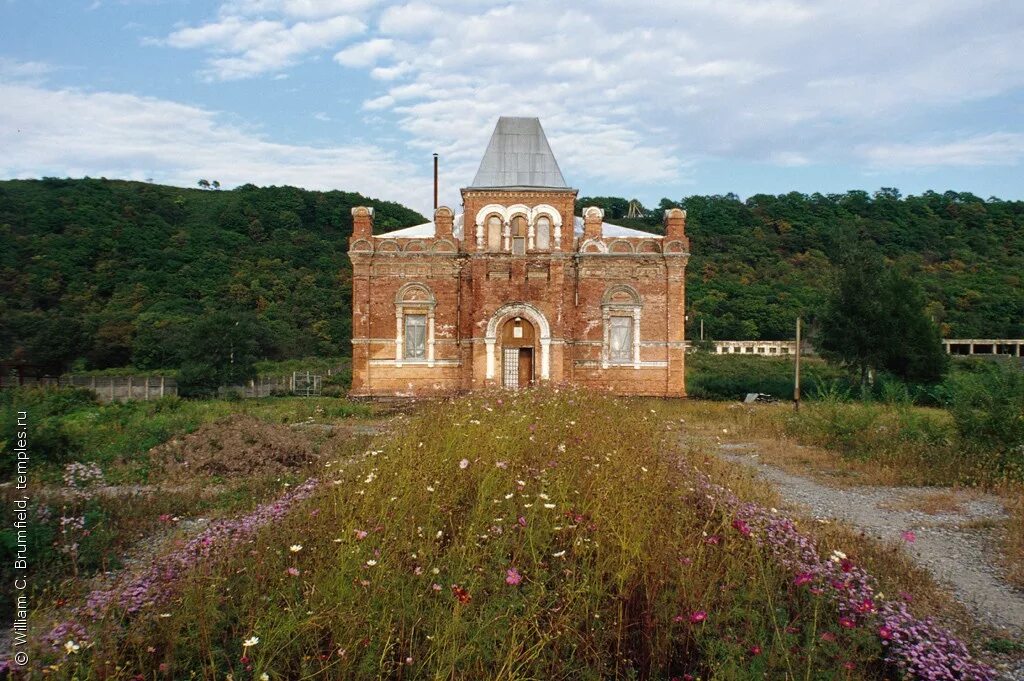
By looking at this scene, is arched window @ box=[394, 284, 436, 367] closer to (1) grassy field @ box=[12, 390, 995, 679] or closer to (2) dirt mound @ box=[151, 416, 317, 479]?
(2) dirt mound @ box=[151, 416, 317, 479]

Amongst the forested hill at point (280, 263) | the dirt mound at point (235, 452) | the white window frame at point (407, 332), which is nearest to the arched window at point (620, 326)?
the white window frame at point (407, 332)

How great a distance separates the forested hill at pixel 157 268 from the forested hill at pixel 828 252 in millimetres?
27586

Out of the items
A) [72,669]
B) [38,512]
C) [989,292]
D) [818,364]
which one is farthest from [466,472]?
[989,292]

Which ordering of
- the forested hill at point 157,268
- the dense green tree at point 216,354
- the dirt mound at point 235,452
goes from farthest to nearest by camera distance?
the forested hill at point 157,268 → the dense green tree at point 216,354 → the dirt mound at point 235,452

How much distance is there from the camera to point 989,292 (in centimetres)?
5403

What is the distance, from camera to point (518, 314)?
77.8 ft

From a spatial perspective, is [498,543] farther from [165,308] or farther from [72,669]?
[165,308]

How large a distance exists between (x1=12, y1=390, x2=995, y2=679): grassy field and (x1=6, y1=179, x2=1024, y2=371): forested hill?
75.8 ft

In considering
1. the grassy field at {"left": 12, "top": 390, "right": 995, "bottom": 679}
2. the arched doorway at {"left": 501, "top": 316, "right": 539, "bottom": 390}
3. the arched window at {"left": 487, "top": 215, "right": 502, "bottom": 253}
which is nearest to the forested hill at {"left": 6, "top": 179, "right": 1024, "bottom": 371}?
the arched window at {"left": 487, "top": 215, "right": 502, "bottom": 253}

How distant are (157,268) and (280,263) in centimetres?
830

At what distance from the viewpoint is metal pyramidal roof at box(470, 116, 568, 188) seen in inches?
957

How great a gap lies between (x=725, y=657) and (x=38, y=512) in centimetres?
605

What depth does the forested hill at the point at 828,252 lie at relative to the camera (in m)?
51.0

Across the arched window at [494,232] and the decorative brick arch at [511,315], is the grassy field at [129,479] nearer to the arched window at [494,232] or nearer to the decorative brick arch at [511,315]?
the decorative brick arch at [511,315]
